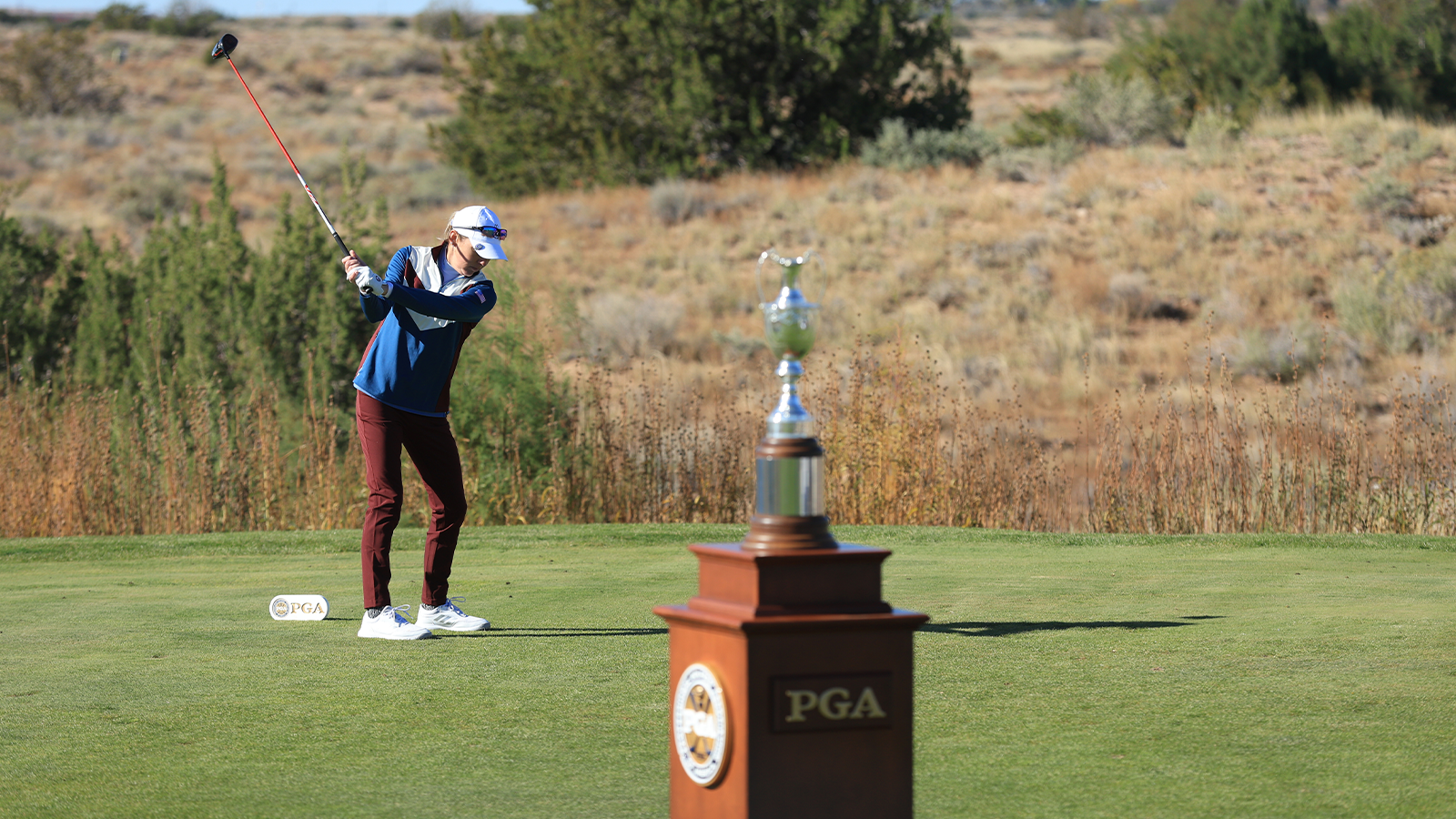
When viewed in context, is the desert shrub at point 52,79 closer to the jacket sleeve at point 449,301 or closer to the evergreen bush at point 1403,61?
the evergreen bush at point 1403,61

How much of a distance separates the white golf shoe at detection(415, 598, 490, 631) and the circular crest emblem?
358cm

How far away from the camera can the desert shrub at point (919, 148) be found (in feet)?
104

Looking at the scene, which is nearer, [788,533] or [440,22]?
[788,533]

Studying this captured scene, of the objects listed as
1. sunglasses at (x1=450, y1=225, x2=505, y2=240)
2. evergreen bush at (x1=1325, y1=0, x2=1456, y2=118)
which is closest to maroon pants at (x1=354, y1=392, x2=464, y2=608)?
sunglasses at (x1=450, y1=225, x2=505, y2=240)

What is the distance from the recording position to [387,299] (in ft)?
21.2

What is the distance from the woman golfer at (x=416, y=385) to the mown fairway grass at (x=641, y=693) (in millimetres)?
316

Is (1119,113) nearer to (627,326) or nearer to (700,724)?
(627,326)

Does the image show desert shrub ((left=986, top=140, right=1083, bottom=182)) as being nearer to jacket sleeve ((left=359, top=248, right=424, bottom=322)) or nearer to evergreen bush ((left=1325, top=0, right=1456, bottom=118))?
evergreen bush ((left=1325, top=0, right=1456, bottom=118))

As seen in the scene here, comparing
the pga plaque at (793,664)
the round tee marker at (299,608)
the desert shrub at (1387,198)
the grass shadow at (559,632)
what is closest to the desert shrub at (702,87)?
the desert shrub at (1387,198)

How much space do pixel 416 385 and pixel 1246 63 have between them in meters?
33.5

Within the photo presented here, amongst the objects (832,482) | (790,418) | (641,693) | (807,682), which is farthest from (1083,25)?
(807,682)

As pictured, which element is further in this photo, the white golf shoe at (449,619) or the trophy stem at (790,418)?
the white golf shoe at (449,619)

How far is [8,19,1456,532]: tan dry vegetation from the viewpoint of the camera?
492 inches

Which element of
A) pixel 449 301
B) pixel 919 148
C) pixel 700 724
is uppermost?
pixel 919 148
